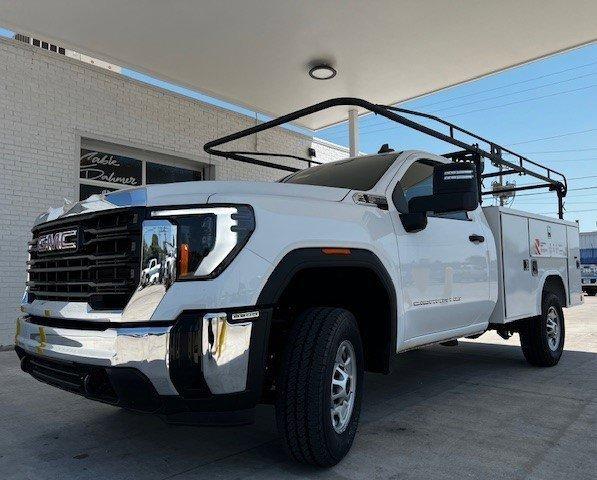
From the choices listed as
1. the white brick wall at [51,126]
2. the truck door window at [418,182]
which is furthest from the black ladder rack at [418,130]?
the white brick wall at [51,126]

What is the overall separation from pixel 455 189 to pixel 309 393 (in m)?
1.61

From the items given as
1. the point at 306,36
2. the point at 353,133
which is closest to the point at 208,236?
the point at 306,36

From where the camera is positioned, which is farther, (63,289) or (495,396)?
(495,396)

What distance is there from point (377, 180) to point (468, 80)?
692 centimetres

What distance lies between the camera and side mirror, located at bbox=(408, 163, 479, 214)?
10.6 ft

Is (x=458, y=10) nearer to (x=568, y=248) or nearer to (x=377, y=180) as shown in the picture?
(x=568, y=248)

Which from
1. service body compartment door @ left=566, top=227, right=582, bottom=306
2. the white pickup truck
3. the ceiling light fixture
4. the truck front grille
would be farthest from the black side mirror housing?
the ceiling light fixture

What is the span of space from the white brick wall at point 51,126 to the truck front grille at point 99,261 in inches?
195

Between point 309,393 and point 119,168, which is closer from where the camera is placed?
point 309,393

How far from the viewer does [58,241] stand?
9.44 ft


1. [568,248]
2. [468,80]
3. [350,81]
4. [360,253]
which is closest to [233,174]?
[350,81]

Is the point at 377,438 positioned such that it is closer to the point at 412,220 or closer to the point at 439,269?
the point at 439,269

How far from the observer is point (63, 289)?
2.85 m

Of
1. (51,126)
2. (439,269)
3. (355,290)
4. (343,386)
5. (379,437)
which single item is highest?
(51,126)
